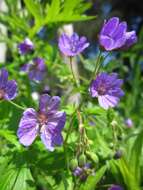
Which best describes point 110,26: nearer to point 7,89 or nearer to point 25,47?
point 7,89

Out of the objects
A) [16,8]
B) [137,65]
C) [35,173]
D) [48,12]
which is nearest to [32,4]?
[48,12]

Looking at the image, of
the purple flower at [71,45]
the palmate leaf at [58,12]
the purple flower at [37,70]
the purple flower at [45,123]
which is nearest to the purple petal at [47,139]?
the purple flower at [45,123]

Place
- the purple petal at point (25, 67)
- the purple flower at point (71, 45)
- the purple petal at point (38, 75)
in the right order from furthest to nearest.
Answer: the purple petal at point (25, 67), the purple petal at point (38, 75), the purple flower at point (71, 45)

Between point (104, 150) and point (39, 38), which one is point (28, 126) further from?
point (39, 38)

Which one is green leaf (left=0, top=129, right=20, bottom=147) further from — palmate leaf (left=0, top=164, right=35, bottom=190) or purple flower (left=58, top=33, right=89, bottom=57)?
purple flower (left=58, top=33, right=89, bottom=57)

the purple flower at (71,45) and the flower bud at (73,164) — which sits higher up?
the purple flower at (71,45)

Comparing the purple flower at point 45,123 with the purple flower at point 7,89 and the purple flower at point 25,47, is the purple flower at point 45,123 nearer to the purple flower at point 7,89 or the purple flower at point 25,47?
the purple flower at point 7,89
